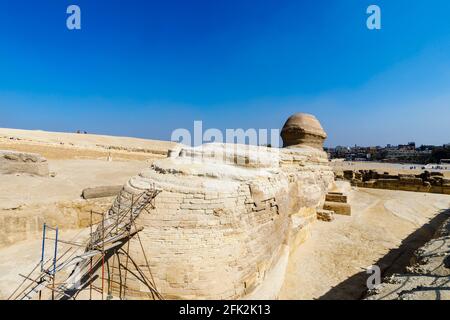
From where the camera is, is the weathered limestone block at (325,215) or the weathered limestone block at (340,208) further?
the weathered limestone block at (340,208)

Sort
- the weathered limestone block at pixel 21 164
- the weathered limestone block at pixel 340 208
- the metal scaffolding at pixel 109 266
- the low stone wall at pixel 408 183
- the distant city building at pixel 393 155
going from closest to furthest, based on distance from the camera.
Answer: the metal scaffolding at pixel 109 266, the weathered limestone block at pixel 21 164, the weathered limestone block at pixel 340 208, the low stone wall at pixel 408 183, the distant city building at pixel 393 155

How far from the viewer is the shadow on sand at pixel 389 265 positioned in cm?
633

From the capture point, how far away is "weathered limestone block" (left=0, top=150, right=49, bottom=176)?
36.9ft

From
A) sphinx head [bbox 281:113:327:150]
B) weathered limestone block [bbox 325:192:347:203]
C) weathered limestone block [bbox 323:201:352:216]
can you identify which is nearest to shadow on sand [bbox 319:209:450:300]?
weathered limestone block [bbox 323:201:352:216]

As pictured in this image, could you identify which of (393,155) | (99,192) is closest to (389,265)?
(99,192)

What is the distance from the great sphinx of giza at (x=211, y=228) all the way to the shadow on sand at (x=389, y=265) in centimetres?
150

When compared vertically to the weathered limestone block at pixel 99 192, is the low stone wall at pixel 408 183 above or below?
below

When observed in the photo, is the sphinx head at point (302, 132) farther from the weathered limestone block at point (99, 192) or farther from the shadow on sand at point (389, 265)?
the weathered limestone block at point (99, 192)

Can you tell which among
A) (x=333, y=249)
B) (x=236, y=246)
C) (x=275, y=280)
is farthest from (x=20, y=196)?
(x=333, y=249)

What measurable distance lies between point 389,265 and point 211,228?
244 inches

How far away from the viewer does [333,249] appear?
8.98 m

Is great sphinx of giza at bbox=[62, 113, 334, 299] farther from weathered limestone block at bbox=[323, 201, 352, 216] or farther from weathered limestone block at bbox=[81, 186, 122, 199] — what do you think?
weathered limestone block at bbox=[323, 201, 352, 216]

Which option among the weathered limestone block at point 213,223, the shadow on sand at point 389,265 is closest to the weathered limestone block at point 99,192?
the weathered limestone block at point 213,223

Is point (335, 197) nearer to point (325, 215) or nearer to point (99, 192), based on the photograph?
point (325, 215)
